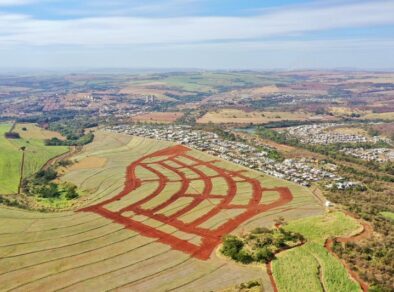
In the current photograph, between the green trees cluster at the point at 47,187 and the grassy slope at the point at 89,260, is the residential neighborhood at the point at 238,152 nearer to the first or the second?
the green trees cluster at the point at 47,187

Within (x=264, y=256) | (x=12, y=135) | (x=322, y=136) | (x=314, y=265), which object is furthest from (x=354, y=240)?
(x=12, y=135)

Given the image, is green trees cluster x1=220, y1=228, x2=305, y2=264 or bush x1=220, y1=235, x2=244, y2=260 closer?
green trees cluster x1=220, y1=228, x2=305, y2=264

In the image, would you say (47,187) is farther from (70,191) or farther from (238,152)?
(238,152)

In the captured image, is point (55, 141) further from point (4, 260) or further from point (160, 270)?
point (160, 270)

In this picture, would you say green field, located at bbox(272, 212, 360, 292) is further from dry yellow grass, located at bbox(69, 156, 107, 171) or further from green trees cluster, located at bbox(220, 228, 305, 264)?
dry yellow grass, located at bbox(69, 156, 107, 171)

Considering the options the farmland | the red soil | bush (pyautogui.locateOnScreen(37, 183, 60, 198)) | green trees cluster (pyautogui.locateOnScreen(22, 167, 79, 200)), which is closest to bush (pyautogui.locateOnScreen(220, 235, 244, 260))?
the farmland

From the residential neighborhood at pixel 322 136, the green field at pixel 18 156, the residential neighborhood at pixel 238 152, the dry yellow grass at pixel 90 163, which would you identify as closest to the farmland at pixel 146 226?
the dry yellow grass at pixel 90 163
